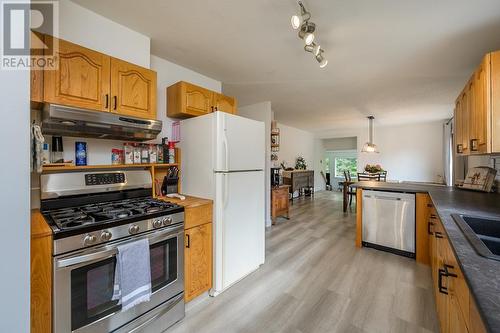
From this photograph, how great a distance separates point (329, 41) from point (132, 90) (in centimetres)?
188

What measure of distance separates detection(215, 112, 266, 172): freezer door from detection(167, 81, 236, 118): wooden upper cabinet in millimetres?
490

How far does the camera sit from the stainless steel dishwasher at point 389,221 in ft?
9.09

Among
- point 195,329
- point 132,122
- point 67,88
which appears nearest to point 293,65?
point 132,122

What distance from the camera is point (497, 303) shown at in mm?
587

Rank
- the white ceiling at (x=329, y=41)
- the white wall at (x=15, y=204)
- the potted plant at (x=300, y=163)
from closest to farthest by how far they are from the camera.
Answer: the white wall at (x=15, y=204) < the white ceiling at (x=329, y=41) < the potted plant at (x=300, y=163)

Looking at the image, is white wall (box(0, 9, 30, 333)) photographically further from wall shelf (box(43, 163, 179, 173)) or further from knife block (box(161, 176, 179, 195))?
knife block (box(161, 176, 179, 195))

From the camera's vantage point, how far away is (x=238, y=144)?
2193mm

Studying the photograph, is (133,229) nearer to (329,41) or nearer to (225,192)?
(225,192)

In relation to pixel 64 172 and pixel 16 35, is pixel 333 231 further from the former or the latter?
pixel 16 35

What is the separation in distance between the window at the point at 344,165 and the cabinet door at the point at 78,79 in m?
8.68

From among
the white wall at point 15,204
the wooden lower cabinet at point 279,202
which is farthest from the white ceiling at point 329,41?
the wooden lower cabinet at point 279,202

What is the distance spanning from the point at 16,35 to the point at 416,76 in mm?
3915

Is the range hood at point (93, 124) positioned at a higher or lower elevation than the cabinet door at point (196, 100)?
lower

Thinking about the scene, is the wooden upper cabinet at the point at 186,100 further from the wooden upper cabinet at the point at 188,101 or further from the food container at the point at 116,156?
the food container at the point at 116,156
